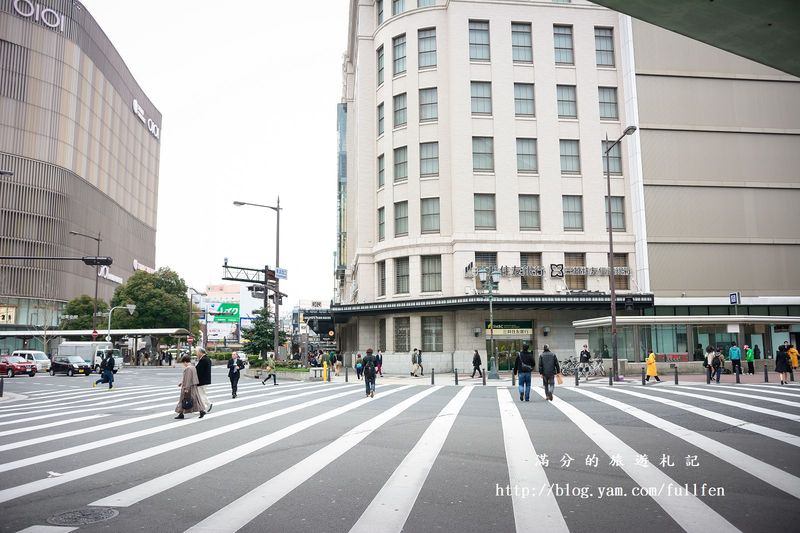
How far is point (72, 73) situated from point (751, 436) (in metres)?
102

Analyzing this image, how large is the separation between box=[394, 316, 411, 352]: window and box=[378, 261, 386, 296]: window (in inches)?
110

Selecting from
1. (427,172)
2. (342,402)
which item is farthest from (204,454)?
(427,172)

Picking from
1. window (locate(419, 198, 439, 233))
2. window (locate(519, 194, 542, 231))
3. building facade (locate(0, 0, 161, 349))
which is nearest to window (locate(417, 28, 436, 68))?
window (locate(419, 198, 439, 233))

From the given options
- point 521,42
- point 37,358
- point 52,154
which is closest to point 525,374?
point 521,42

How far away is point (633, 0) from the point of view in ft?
23.0

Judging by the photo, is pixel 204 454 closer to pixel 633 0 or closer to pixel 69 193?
pixel 633 0

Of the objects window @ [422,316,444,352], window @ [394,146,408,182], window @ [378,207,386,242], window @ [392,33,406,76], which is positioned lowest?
window @ [422,316,444,352]

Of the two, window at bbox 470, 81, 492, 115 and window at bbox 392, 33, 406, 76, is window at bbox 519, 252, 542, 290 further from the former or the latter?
window at bbox 392, 33, 406, 76

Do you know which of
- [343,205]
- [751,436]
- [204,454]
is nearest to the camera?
[204,454]

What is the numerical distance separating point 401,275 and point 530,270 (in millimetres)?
8565

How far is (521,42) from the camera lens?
128 feet

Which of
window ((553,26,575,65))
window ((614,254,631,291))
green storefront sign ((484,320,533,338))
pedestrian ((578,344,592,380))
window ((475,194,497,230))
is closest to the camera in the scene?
pedestrian ((578,344,592,380))

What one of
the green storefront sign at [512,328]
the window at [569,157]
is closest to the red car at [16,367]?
the green storefront sign at [512,328]

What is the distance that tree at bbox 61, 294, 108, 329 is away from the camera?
71.8 m
